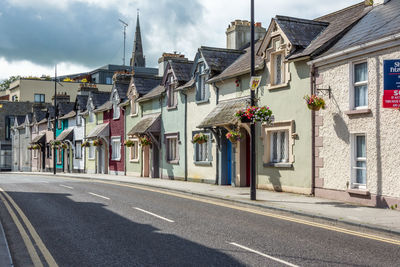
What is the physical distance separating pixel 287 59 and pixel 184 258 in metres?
12.1

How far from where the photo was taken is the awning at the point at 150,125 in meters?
32.1

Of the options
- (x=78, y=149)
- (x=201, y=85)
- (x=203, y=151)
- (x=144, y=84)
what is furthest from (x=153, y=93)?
(x=78, y=149)

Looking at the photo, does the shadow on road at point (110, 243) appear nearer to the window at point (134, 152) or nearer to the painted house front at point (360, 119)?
the painted house front at point (360, 119)

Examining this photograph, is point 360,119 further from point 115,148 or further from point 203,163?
point 115,148

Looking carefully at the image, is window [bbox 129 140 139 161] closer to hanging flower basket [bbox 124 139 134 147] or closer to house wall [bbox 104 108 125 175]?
hanging flower basket [bbox 124 139 134 147]

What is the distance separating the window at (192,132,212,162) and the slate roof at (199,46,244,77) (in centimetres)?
348

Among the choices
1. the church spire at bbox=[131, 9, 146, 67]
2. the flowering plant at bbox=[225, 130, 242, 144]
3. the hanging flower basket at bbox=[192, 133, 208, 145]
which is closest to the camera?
the flowering plant at bbox=[225, 130, 242, 144]

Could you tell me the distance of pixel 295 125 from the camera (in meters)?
19.1

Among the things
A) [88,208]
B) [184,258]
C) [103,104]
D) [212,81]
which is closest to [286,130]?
[212,81]

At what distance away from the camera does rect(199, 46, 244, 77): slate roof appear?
Answer: 84.3 ft

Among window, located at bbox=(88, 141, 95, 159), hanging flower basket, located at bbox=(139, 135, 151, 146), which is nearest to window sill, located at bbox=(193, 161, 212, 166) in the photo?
hanging flower basket, located at bbox=(139, 135, 151, 146)

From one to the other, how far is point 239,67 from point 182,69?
6.93 meters

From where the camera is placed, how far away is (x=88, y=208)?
50.2 feet

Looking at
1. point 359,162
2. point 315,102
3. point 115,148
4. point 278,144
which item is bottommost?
point 359,162
